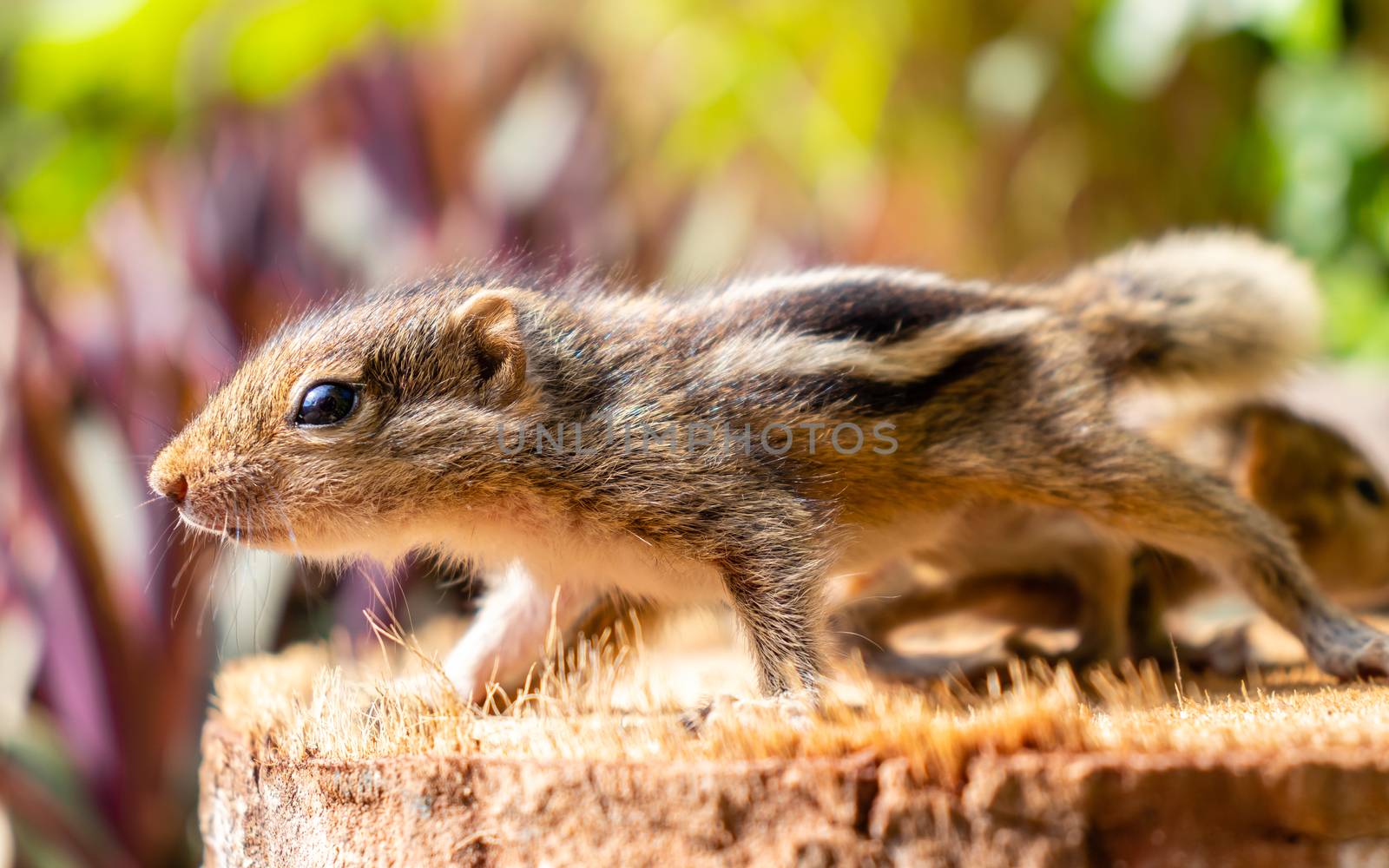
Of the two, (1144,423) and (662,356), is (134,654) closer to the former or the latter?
(662,356)

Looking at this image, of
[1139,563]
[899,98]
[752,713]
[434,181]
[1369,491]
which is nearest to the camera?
[752,713]

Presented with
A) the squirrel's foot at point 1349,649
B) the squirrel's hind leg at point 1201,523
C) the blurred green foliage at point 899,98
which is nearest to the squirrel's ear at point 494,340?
the squirrel's hind leg at point 1201,523

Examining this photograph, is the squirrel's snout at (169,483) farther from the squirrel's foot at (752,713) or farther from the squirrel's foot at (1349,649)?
the squirrel's foot at (1349,649)

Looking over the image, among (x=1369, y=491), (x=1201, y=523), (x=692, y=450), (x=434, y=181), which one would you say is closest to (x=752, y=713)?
(x=692, y=450)

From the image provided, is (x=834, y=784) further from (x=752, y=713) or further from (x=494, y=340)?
(x=494, y=340)

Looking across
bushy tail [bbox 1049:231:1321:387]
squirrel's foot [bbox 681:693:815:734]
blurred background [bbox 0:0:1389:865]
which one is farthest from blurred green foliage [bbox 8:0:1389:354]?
squirrel's foot [bbox 681:693:815:734]

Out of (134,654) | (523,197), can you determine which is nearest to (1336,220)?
(523,197)

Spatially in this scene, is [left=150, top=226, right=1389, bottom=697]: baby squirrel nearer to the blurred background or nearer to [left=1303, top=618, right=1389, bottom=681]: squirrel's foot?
[left=1303, top=618, right=1389, bottom=681]: squirrel's foot
